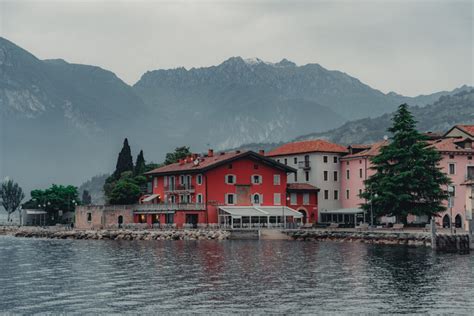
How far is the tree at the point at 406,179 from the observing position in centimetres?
8606

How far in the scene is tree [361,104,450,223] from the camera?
86062 mm

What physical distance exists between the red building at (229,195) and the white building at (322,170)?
234 cm

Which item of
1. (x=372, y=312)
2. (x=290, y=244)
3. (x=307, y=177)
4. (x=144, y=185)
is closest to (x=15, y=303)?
(x=372, y=312)

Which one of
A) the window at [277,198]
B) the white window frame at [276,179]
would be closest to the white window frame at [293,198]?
the window at [277,198]

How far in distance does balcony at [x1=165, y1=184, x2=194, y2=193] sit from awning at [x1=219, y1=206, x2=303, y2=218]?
617cm

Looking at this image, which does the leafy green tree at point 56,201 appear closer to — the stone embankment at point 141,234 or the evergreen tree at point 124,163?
the evergreen tree at point 124,163

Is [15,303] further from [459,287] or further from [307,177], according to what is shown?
[307,177]

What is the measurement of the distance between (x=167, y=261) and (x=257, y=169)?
47.0 metres

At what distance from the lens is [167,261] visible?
59562 millimetres

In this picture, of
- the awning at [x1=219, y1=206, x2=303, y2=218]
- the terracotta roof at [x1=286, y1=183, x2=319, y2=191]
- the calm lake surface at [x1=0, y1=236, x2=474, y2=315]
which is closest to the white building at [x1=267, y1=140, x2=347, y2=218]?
the terracotta roof at [x1=286, y1=183, x2=319, y2=191]

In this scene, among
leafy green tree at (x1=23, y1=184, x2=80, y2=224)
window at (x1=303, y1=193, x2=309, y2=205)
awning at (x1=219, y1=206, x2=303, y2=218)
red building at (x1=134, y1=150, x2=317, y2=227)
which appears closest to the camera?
awning at (x1=219, y1=206, x2=303, y2=218)

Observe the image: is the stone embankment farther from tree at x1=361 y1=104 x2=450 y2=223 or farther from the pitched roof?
tree at x1=361 y1=104 x2=450 y2=223

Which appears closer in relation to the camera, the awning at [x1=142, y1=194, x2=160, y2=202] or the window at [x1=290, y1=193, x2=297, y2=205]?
the window at [x1=290, y1=193, x2=297, y2=205]

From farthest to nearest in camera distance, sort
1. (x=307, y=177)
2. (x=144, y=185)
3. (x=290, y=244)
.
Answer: (x=144, y=185), (x=307, y=177), (x=290, y=244)
